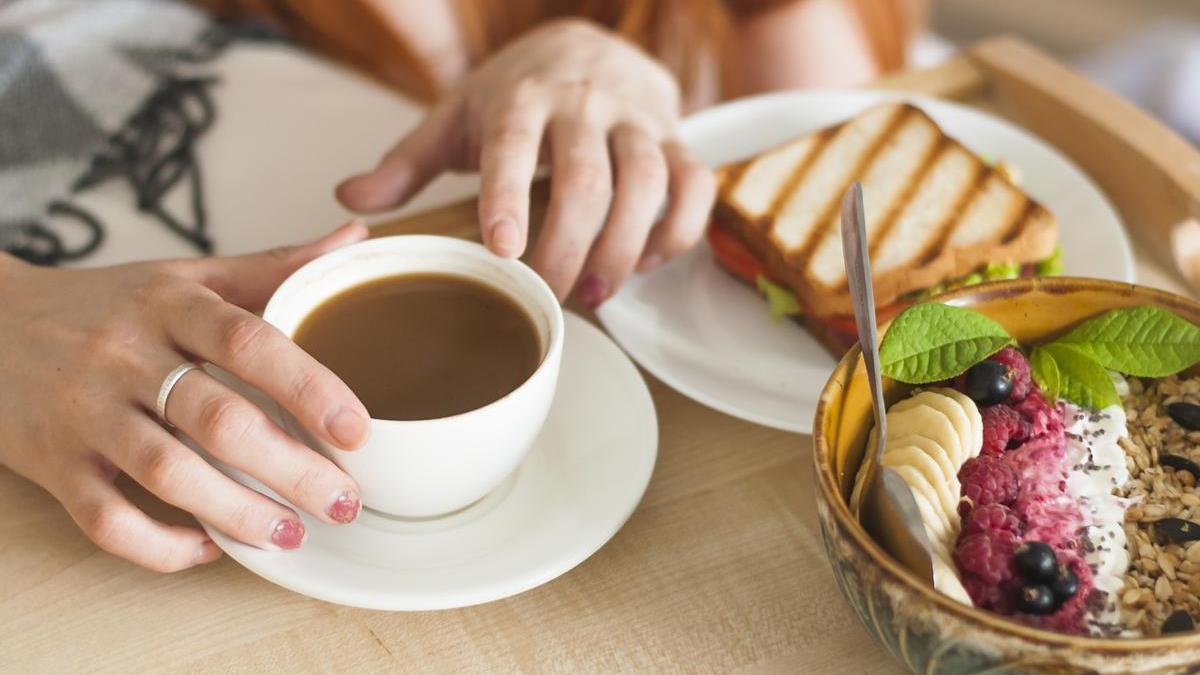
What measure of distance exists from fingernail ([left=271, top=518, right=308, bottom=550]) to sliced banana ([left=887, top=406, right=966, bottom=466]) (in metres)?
0.45

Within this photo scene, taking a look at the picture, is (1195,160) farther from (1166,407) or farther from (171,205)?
(171,205)

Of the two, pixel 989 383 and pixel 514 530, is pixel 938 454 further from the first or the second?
pixel 514 530

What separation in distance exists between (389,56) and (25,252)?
66 cm

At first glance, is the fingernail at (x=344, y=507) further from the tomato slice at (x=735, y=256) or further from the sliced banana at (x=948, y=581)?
the tomato slice at (x=735, y=256)

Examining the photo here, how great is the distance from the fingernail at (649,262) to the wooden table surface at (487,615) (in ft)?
0.98

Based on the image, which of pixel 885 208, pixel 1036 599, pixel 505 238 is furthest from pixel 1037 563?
pixel 885 208

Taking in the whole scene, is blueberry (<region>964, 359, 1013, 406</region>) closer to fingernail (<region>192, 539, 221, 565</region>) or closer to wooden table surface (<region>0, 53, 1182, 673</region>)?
wooden table surface (<region>0, 53, 1182, 673</region>)

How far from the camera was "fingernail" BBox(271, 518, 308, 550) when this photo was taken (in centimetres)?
82

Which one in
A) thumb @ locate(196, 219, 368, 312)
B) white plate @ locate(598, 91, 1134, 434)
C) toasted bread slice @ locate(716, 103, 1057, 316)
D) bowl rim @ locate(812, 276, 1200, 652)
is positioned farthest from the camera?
toasted bread slice @ locate(716, 103, 1057, 316)

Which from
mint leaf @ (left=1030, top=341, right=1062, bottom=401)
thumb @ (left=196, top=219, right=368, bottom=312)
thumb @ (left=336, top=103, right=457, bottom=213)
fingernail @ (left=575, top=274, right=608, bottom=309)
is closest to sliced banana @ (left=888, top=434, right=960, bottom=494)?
mint leaf @ (left=1030, top=341, right=1062, bottom=401)

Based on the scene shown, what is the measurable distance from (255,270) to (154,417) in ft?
0.55

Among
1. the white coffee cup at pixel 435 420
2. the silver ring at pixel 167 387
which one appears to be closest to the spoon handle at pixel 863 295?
the white coffee cup at pixel 435 420

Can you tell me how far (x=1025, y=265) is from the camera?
3.92ft

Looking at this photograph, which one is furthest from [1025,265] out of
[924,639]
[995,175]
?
[924,639]
